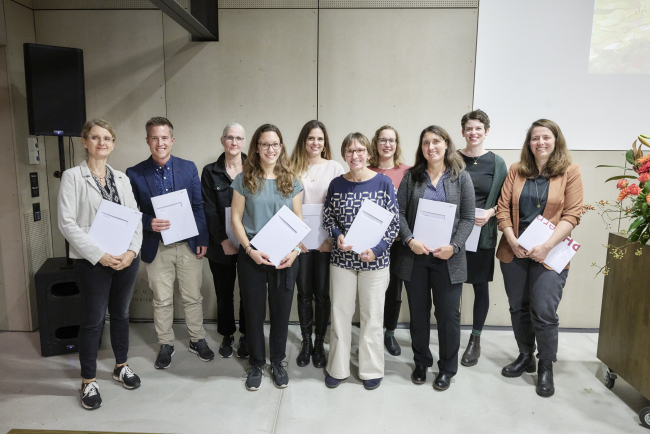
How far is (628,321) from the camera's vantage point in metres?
2.47

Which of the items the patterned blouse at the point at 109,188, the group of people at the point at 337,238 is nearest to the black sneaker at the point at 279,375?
the group of people at the point at 337,238

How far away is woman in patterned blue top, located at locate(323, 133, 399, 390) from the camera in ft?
7.82

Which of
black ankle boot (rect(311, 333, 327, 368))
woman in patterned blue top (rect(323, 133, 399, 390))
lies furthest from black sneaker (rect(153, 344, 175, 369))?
woman in patterned blue top (rect(323, 133, 399, 390))

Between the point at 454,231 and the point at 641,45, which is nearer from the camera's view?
the point at 454,231

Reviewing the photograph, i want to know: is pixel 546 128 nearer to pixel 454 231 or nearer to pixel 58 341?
pixel 454 231

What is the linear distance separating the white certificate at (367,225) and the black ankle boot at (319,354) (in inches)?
35.9

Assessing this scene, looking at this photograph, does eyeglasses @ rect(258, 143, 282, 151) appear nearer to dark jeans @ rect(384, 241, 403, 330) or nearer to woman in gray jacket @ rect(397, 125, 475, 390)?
woman in gray jacket @ rect(397, 125, 475, 390)

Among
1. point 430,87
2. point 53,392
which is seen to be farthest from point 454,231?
point 53,392

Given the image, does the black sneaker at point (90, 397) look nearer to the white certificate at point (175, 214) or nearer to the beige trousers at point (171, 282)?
the beige trousers at point (171, 282)

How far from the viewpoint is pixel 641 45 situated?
330 centimetres

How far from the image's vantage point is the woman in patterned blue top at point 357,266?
2385 millimetres

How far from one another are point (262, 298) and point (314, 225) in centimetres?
58

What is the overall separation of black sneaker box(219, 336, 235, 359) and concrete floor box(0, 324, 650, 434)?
7cm

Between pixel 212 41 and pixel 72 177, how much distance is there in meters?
1.90
